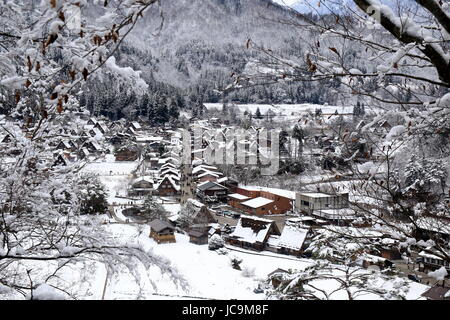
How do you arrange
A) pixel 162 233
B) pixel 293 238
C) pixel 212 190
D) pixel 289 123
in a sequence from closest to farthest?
pixel 289 123, pixel 162 233, pixel 293 238, pixel 212 190

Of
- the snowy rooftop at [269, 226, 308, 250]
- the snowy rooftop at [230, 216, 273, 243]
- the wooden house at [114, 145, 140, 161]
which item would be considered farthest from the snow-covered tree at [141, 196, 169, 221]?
the wooden house at [114, 145, 140, 161]

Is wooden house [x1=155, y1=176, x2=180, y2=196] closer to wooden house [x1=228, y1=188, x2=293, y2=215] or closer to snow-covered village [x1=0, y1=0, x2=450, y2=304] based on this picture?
wooden house [x1=228, y1=188, x2=293, y2=215]

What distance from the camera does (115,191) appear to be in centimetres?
1656

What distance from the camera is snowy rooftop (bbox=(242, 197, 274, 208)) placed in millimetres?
15289

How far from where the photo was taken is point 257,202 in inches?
618

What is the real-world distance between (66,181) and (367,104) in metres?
2.17

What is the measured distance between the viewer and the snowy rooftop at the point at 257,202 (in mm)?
→ 15289

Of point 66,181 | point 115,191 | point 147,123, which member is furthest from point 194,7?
point 66,181

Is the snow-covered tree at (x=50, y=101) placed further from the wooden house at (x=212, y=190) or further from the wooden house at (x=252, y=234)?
the wooden house at (x=212, y=190)

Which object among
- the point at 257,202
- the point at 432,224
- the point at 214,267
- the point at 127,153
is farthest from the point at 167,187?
the point at 432,224

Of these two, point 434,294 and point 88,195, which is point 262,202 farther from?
point 434,294

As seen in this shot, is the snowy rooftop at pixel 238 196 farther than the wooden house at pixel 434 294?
Yes

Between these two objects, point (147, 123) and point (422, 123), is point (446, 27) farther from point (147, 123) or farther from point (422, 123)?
point (147, 123)

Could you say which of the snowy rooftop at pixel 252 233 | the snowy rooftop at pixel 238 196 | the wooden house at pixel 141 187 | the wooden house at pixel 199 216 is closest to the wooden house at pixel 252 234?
the snowy rooftop at pixel 252 233
